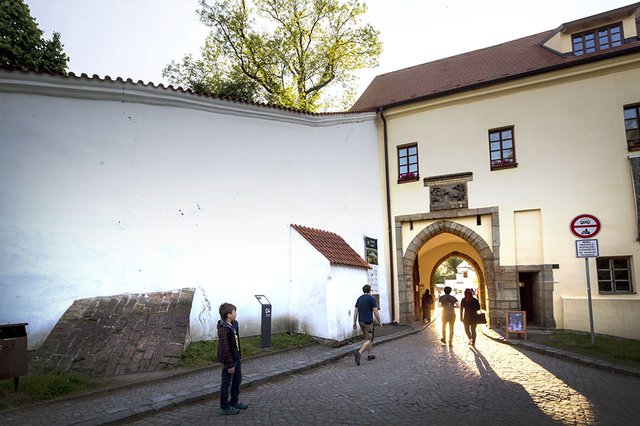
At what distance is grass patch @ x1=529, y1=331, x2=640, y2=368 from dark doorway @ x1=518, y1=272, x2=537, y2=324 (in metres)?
2.62

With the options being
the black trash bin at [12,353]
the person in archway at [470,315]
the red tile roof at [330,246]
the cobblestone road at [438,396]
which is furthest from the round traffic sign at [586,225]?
the black trash bin at [12,353]

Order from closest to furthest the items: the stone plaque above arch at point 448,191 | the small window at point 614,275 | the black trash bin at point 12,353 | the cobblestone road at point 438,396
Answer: the cobblestone road at point 438,396 < the black trash bin at point 12,353 < the small window at point 614,275 < the stone plaque above arch at point 448,191

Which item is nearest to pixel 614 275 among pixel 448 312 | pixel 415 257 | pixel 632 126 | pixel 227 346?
pixel 632 126

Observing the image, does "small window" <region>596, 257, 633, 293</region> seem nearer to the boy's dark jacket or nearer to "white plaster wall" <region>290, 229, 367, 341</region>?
"white plaster wall" <region>290, 229, 367, 341</region>

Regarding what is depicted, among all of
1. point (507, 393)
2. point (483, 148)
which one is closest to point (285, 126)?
point (483, 148)

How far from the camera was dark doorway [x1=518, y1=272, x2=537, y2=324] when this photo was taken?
640 inches

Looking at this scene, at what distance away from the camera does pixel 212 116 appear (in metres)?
12.0

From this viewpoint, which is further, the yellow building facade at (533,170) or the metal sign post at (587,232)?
the yellow building facade at (533,170)

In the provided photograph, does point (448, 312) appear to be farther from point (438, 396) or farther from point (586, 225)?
point (438, 396)

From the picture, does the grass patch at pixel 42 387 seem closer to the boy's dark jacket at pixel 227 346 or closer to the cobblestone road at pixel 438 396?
Answer: the cobblestone road at pixel 438 396

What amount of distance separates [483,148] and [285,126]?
24.8ft

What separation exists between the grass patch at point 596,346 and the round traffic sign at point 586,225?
258 centimetres

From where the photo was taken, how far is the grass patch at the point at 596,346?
9.20 metres

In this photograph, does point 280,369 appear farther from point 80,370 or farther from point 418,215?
point 418,215
